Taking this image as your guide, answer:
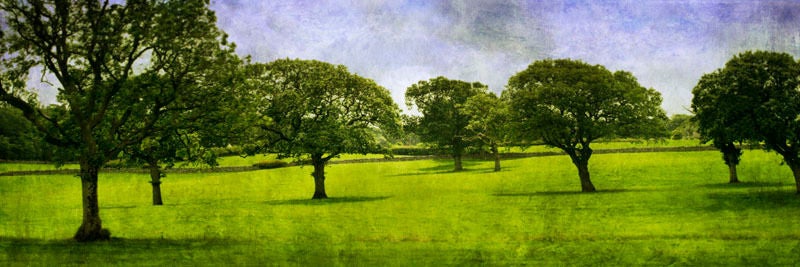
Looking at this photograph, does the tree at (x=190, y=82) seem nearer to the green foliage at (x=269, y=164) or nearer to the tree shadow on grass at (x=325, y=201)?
the tree shadow on grass at (x=325, y=201)

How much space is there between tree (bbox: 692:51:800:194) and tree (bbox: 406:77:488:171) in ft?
171

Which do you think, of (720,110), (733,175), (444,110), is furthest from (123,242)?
(444,110)

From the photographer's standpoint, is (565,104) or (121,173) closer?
(565,104)

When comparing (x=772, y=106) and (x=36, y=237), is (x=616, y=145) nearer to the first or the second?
(x=772, y=106)

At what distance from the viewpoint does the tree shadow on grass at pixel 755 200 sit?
111ft

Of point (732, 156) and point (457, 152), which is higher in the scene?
point (457, 152)

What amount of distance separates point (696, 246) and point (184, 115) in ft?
72.1

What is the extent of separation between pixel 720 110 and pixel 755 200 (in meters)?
6.54

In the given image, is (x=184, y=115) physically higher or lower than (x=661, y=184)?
higher

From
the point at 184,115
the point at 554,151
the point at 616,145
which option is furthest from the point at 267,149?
the point at 616,145

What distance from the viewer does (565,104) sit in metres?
46.5

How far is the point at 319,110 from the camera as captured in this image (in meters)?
48.8

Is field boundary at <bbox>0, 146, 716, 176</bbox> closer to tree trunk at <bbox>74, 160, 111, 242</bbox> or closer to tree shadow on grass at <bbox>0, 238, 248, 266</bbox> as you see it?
tree shadow on grass at <bbox>0, 238, 248, 266</bbox>

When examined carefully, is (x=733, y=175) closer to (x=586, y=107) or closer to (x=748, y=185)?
(x=748, y=185)
